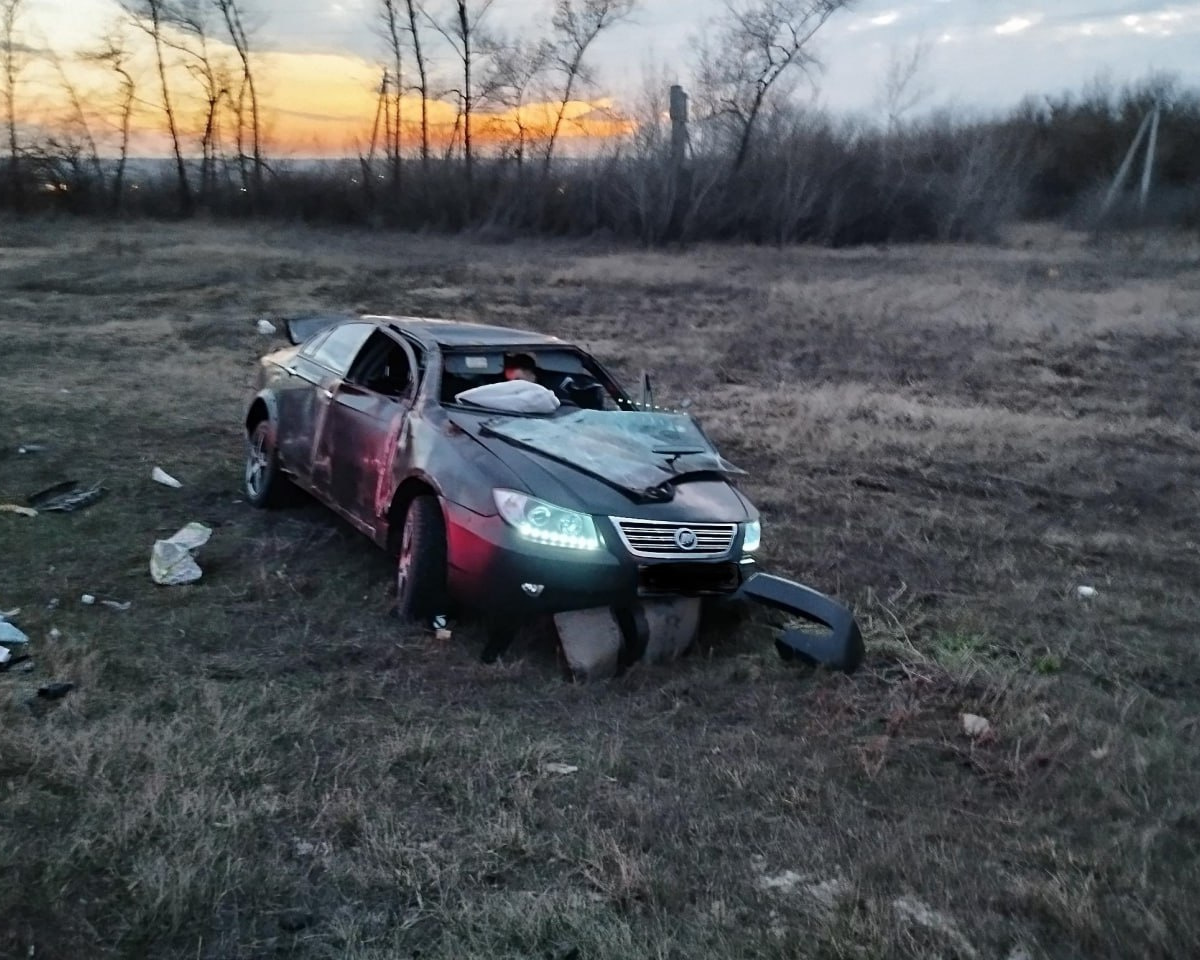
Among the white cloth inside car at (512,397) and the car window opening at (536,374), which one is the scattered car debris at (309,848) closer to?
the white cloth inside car at (512,397)

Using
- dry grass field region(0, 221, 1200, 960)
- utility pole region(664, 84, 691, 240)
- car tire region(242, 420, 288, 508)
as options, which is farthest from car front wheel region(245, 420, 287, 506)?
utility pole region(664, 84, 691, 240)

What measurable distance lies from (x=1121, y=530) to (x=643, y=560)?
4.62m

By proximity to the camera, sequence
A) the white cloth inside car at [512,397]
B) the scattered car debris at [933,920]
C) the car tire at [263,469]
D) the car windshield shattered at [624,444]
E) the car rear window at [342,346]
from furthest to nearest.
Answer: the car tire at [263,469] → the car rear window at [342,346] → the white cloth inside car at [512,397] → the car windshield shattered at [624,444] → the scattered car debris at [933,920]

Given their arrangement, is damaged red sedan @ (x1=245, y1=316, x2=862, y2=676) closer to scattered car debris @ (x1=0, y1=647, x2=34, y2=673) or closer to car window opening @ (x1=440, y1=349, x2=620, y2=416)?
car window opening @ (x1=440, y1=349, x2=620, y2=416)

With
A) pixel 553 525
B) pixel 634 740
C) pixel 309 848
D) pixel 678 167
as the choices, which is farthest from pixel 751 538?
pixel 678 167

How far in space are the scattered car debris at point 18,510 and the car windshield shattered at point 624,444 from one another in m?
3.46

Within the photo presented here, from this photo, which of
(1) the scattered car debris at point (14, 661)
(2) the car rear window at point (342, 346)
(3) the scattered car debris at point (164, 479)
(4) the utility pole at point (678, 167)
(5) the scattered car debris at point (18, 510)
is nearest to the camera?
(1) the scattered car debris at point (14, 661)

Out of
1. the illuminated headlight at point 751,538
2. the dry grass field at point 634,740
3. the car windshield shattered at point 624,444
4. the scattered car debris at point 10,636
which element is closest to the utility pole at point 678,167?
the dry grass field at point 634,740

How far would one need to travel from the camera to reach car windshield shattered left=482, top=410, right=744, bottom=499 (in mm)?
5066

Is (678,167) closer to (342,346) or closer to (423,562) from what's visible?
(342,346)

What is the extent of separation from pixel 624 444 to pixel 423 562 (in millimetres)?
1142

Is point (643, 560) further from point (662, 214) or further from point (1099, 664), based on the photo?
point (662, 214)

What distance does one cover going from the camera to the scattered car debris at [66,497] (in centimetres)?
720

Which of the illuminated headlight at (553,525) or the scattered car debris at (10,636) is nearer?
the illuminated headlight at (553,525)
